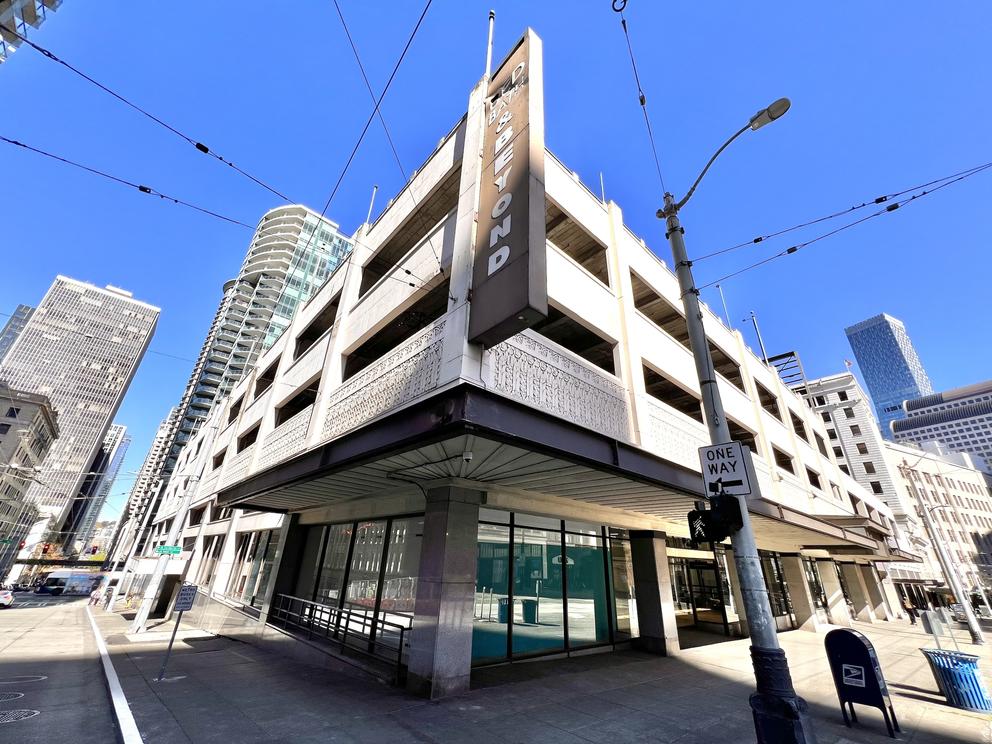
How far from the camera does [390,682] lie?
8.95 m

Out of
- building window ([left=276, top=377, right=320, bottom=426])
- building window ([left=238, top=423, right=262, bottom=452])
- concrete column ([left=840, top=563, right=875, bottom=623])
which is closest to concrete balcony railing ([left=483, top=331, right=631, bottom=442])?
building window ([left=276, top=377, right=320, bottom=426])

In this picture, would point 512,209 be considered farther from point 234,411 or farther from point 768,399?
point 234,411

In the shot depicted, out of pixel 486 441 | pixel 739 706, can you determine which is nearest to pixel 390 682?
pixel 486 441

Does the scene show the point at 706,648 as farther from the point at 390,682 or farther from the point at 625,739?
the point at 390,682

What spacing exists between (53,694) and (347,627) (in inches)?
239

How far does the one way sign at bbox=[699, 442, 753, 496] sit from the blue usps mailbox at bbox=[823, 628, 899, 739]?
428 centimetres

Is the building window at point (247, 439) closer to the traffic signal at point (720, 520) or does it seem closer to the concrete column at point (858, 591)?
the traffic signal at point (720, 520)

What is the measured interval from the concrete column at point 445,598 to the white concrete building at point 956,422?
181683 mm

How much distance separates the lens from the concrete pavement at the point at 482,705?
655cm

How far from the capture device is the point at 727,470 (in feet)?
18.9

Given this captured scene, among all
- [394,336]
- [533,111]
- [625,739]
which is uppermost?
[533,111]

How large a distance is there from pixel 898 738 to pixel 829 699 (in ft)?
7.92

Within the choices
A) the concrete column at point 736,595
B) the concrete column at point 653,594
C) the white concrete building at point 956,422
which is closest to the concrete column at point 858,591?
the concrete column at point 736,595

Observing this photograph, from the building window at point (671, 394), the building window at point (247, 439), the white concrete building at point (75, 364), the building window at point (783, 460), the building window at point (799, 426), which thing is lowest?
the building window at point (783, 460)
